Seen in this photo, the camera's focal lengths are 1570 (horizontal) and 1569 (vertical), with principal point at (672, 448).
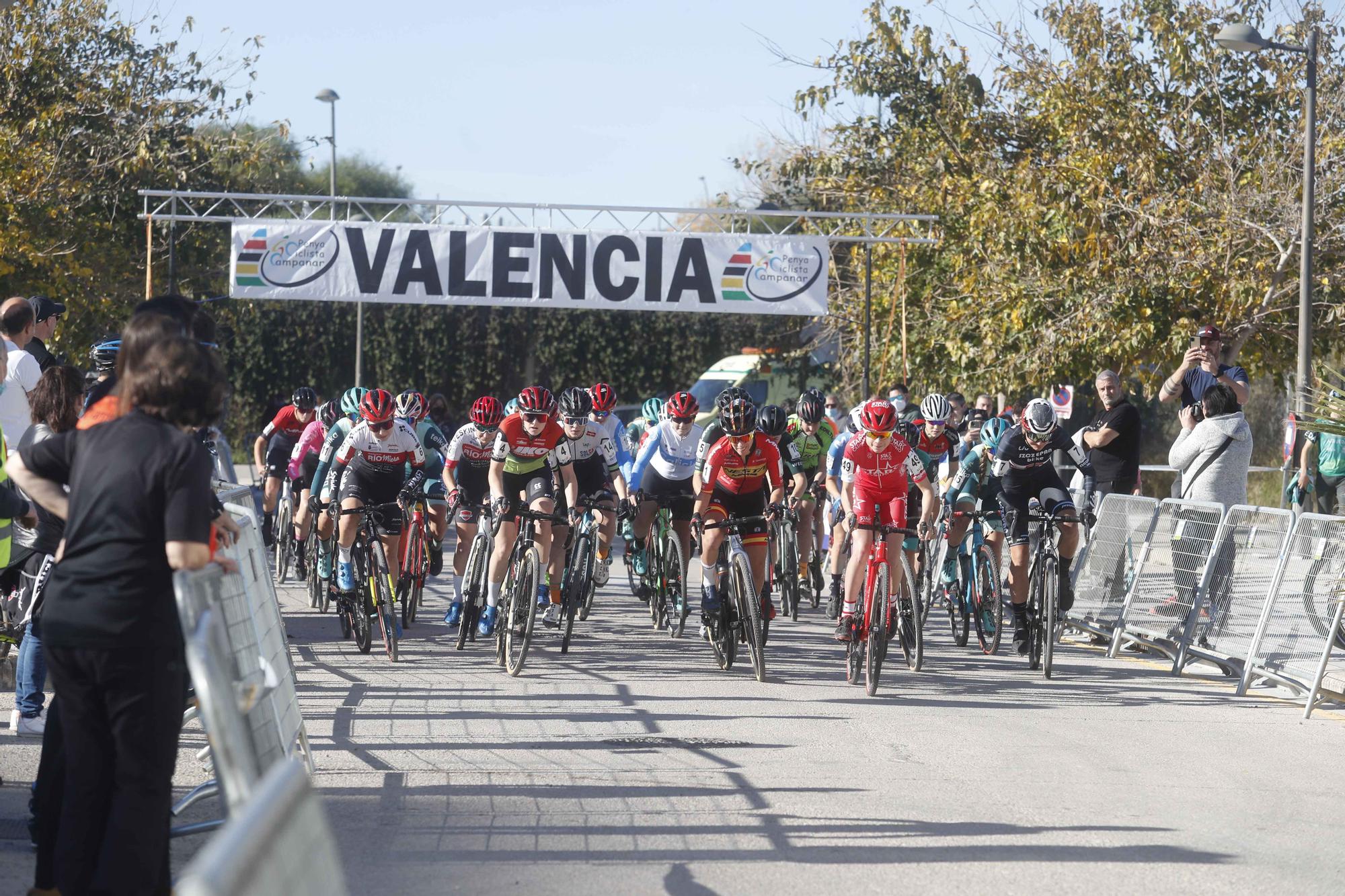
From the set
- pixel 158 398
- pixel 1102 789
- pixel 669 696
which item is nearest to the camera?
pixel 158 398

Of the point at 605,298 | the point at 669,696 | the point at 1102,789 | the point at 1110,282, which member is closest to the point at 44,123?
the point at 605,298

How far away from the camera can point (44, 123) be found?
2309cm

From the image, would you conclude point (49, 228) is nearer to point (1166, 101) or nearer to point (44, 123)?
point (44, 123)

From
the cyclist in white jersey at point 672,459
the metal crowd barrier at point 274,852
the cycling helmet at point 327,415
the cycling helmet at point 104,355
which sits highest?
the cycling helmet at point 104,355

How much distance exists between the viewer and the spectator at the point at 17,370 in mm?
7984

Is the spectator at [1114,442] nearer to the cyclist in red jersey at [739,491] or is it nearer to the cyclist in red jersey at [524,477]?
the cyclist in red jersey at [739,491]

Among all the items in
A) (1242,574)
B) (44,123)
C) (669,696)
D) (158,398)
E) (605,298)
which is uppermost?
(44,123)

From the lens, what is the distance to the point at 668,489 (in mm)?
12797

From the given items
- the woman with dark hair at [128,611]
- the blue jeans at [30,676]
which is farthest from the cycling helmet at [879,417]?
the woman with dark hair at [128,611]

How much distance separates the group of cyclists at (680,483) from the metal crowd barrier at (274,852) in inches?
288

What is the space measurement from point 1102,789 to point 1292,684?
348 cm

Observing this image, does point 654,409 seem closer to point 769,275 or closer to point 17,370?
point 17,370

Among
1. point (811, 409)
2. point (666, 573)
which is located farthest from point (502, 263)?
point (666, 573)

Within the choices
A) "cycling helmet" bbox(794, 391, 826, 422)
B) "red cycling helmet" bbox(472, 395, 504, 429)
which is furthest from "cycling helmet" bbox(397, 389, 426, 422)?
"cycling helmet" bbox(794, 391, 826, 422)
